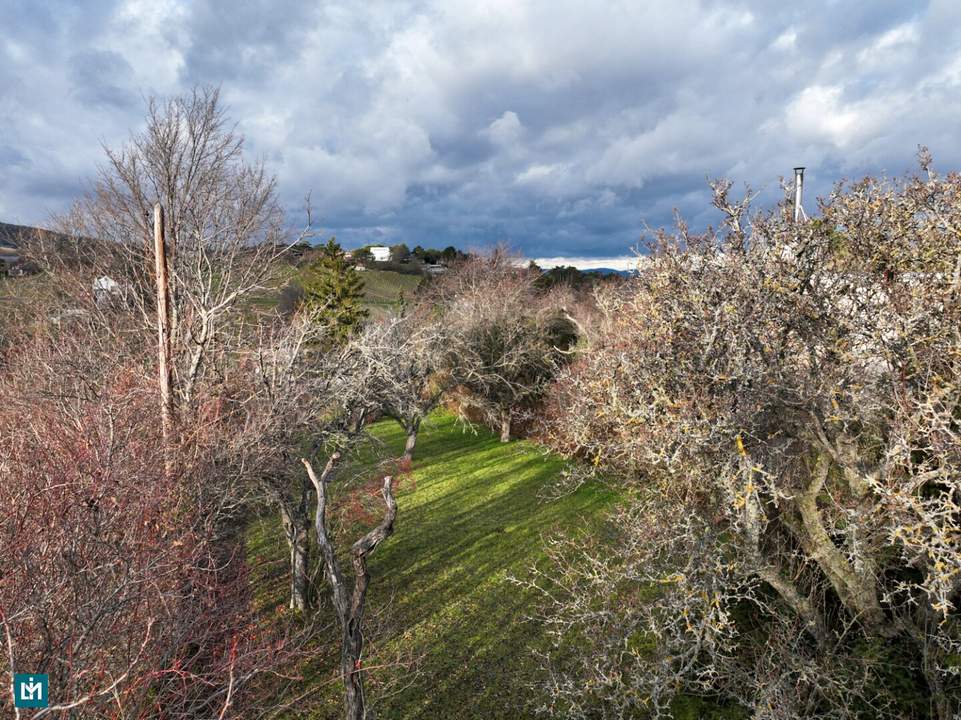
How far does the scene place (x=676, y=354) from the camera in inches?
314

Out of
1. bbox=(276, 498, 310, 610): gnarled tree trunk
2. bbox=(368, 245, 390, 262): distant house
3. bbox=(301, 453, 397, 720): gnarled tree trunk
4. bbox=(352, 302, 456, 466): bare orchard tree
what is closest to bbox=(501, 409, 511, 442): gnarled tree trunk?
bbox=(352, 302, 456, 466): bare orchard tree

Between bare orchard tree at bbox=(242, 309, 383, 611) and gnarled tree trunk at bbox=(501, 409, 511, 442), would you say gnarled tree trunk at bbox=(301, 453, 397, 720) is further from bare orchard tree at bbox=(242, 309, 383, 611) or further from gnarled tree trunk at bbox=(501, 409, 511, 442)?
gnarled tree trunk at bbox=(501, 409, 511, 442)

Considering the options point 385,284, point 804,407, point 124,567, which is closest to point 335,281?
point 385,284

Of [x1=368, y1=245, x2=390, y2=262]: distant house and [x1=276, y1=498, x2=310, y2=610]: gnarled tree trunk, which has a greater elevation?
[x1=368, y1=245, x2=390, y2=262]: distant house

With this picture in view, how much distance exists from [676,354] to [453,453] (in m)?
24.0

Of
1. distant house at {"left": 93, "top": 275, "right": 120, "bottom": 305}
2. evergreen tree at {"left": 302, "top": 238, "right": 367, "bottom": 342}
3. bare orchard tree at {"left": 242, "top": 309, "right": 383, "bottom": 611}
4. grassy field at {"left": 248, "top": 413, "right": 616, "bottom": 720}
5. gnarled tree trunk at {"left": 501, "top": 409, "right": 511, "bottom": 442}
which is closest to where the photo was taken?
grassy field at {"left": 248, "top": 413, "right": 616, "bottom": 720}

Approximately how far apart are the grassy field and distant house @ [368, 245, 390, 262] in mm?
75936

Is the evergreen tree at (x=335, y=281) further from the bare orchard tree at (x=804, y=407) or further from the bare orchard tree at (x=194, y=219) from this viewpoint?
the bare orchard tree at (x=804, y=407)

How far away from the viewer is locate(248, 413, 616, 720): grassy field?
11516 millimetres

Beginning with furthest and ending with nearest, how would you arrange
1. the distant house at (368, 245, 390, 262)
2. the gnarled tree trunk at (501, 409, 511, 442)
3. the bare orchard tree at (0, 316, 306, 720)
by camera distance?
the distant house at (368, 245, 390, 262)
the gnarled tree trunk at (501, 409, 511, 442)
the bare orchard tree at (0, 316, 306, 720)

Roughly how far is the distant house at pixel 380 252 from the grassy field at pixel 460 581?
2990 inches

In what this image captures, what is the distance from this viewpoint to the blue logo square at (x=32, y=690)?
Result: 599cm

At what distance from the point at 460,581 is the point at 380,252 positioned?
92607 mm

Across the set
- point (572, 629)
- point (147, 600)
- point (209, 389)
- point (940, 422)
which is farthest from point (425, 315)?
point (940, 422)
